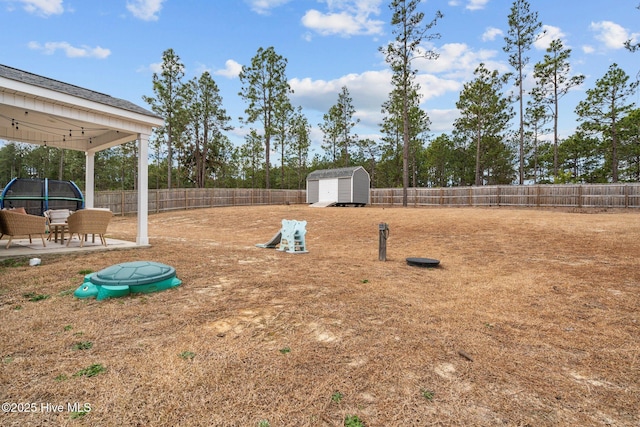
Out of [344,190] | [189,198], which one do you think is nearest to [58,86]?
[189,198]

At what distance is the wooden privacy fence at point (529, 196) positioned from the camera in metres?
16.3

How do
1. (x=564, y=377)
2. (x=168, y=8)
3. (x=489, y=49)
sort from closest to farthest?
1. (x=564, y=377)
2. (x=168, y=8)
3. (x=489, y=49)

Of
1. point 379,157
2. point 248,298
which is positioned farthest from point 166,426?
point 379,157

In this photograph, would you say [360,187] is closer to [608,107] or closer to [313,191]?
[313,191]

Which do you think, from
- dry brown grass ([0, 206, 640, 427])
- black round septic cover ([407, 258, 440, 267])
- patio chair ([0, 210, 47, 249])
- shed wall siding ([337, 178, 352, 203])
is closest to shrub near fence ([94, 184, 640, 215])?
shed wall siding ([337, 178, 352, 203])

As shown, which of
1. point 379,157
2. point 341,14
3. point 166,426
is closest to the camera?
point 166,426

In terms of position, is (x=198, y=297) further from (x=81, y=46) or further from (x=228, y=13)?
(x=81, y=46)

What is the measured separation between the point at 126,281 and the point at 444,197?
73.2 ft

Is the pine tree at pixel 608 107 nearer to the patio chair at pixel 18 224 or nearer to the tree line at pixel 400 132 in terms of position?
the tree line at pixel 400 132

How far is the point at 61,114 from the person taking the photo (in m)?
6.07

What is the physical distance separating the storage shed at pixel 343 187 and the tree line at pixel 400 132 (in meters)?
4.42

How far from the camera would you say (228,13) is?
10984mm

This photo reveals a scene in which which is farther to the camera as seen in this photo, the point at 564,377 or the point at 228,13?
the point at 228,13

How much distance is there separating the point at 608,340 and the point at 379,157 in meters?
41.6
